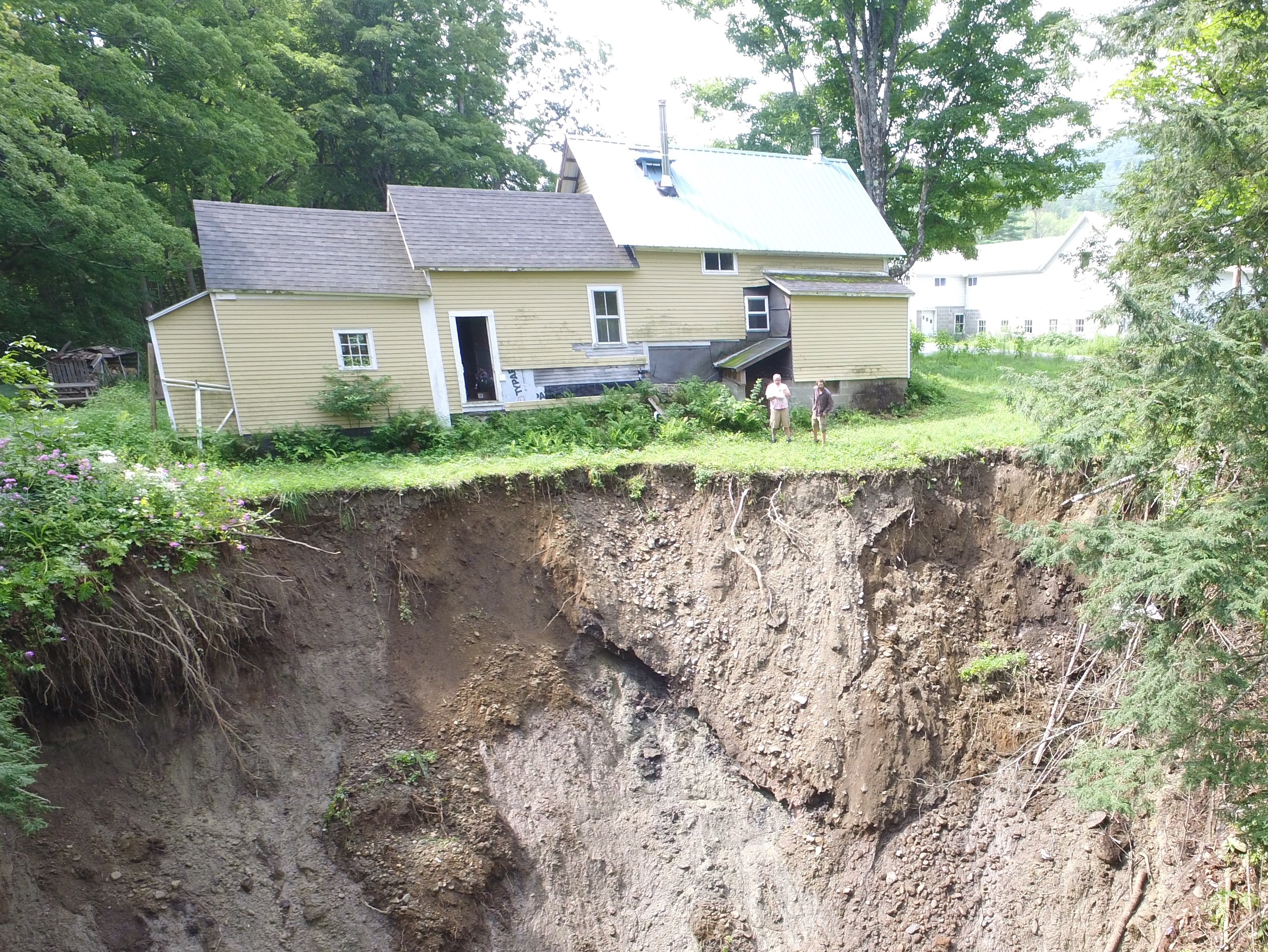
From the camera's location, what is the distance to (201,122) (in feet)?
61.8

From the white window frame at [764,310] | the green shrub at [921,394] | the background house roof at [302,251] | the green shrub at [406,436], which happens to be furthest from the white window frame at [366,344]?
the green shrub at [921,394]

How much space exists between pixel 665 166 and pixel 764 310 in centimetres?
454

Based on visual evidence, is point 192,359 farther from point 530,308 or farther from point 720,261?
point 720,261

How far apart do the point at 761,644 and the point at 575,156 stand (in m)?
13.6

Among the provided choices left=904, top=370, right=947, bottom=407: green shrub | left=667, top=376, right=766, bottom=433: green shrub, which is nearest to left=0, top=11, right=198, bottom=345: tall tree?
left=667, top=376, right=766, bottom=433: green shrub

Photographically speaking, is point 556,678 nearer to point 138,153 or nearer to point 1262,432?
point 1262,432

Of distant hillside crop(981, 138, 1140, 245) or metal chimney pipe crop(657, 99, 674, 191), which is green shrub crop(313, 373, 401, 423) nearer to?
metal chimney pipe crop(657, 99, 674, 191)

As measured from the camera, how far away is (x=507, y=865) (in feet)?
26.9

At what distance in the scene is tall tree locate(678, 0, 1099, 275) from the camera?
2034cm

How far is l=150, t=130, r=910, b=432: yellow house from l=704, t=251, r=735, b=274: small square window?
48mm

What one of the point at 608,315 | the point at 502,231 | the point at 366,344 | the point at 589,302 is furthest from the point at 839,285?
the point at 366,344

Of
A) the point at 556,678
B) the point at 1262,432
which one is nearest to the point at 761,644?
the point at 556,678

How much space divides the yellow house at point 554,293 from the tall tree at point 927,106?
4570 mm

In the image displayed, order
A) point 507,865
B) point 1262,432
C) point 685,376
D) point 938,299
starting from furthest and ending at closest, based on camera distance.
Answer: point 938,299 < point 685,376 < point 507,865 < point 1262,432
